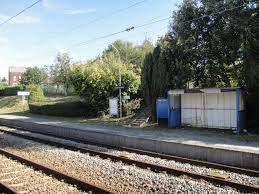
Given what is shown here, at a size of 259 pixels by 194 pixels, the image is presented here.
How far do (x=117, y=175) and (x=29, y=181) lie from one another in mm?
2629

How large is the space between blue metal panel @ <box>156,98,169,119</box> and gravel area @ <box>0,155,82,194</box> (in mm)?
14630

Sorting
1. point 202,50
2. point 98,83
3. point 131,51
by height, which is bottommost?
point 98,83

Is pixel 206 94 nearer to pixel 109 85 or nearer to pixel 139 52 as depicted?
pixel 109 85

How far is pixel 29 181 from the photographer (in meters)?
10.9

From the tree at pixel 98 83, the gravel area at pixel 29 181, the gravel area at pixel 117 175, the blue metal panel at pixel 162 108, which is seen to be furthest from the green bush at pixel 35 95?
the gravel area at pixel 29 181

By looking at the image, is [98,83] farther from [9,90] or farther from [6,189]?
[9,90]

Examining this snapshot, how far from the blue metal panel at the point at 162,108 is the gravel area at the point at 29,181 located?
14.6 m

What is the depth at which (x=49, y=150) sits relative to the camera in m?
17.0

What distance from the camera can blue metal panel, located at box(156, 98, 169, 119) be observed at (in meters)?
26.4

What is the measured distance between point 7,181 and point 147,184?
4.07 meters

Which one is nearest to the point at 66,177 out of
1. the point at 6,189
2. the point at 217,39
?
the point at 6,189

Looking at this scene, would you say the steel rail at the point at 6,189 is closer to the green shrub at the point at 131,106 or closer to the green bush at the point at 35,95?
the green shrub at the point at 131,106

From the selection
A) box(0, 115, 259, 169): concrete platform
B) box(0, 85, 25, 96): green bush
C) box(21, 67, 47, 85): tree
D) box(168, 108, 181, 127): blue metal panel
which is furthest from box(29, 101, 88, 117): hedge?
box(21, 67, 47, 85): tree

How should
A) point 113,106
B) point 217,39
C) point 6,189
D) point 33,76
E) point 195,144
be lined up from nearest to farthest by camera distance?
1. point 6,189
2. point 195,144
3. point 217,39
4. point 113,106
5. point 33,76
